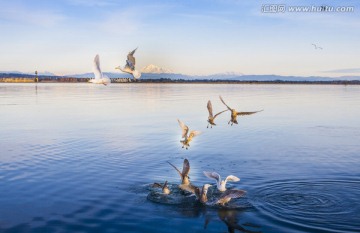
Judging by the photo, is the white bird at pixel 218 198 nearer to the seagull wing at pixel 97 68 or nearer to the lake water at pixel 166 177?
the lake water at pixel 166 177

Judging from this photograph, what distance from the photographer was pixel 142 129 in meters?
43.1

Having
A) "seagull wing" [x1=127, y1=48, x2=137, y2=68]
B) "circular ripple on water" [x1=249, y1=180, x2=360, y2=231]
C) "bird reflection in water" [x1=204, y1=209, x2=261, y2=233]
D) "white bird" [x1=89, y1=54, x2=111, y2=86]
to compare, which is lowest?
"bird reflection in water" [x1=204, y1=209, x2=261, y2=233]

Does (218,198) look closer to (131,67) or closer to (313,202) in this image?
(313,202)

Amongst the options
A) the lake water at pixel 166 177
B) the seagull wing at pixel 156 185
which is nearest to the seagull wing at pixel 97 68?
the lake water at pixel 166 177

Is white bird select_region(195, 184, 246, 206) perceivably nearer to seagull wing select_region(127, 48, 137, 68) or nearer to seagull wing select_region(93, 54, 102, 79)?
seagull wing select_region(93, 54, 102, 79)

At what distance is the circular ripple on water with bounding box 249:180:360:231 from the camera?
17.2 meters

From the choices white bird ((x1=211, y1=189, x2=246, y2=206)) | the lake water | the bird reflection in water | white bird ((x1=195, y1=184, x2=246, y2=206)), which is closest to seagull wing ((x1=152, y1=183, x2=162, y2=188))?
the lake water

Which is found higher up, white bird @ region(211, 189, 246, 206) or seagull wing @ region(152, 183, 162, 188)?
white bird @ region(211, 189, 246, 206)

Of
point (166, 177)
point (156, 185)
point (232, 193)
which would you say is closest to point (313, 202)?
point (232, 193)

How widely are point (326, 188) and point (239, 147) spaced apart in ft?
39.3

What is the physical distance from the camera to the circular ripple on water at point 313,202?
17156mm

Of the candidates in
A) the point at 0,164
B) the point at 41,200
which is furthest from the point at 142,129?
the point at 41,200

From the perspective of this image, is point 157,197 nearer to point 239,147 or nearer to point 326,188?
point 326,188

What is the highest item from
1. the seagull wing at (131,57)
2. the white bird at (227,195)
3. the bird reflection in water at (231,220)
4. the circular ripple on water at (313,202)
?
the seagull wing at (131,57)
